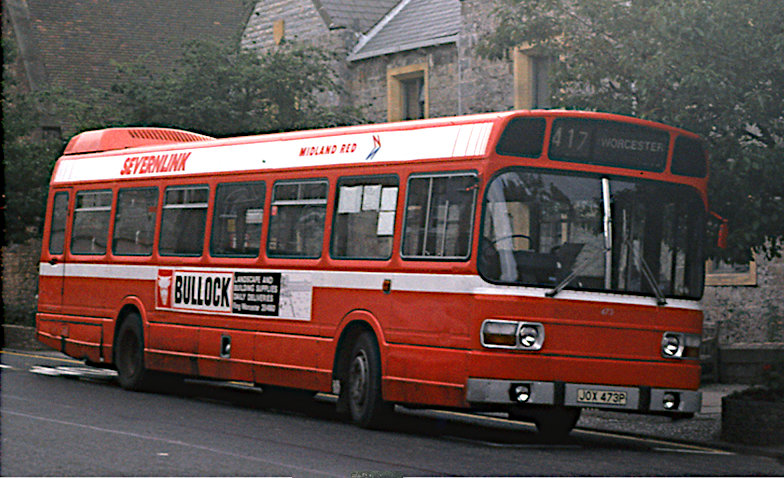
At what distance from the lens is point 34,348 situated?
27.8 meters

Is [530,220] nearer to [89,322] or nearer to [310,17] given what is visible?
[89,322]

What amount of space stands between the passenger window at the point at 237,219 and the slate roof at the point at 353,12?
740 inches

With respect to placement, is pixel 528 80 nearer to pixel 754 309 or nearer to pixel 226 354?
pixel 754 309

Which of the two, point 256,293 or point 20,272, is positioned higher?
point 20,272

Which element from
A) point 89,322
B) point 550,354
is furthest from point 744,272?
point 550,354

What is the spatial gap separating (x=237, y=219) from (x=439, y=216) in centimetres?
371

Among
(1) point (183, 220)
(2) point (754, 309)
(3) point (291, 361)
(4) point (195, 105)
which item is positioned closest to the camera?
(3) point (291, 361)

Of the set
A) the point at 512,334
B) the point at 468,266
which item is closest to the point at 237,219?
the point at 468,266

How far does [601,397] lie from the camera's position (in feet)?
41.1

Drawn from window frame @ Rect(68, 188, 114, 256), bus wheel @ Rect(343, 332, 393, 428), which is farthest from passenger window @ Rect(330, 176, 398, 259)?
window frame @ Rect(68, 188, 114, 256)

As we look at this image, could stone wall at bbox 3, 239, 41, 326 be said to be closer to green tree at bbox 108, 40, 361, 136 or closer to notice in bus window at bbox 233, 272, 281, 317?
green tree at bbox 108, 40, 361, 136

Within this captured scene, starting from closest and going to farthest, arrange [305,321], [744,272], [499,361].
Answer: [499,361] → [305,321] → [744,272]

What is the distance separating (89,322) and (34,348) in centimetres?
943

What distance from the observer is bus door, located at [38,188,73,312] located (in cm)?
1969
